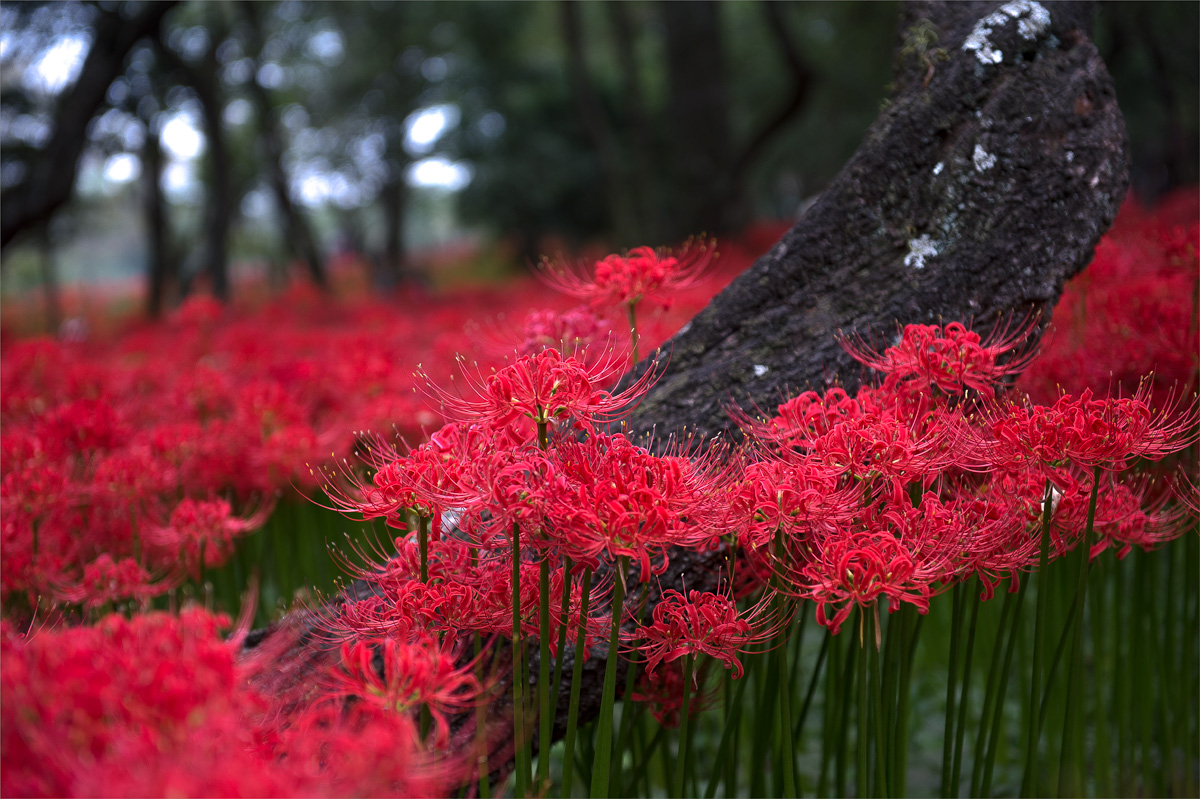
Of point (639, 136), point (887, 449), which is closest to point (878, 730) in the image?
point (887, 449)

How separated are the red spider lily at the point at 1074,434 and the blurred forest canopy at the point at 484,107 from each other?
5369 millimetres

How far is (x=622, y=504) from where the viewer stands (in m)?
1.27

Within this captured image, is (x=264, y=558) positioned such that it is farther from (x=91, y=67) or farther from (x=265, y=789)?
(x=91, y=67)

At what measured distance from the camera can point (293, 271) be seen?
2378cm

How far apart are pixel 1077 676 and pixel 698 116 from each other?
26.1 ft

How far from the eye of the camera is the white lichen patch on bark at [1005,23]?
2547 millimetres

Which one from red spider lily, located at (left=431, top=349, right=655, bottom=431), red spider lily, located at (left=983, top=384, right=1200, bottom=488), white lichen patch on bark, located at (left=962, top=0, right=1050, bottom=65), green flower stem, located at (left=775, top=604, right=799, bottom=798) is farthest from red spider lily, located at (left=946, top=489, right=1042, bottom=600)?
white lichen patch on bark, located at (left=962, top=0, right=1050, bottom=65)

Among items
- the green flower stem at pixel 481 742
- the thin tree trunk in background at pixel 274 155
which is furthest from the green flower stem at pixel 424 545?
the thin tree trunk in background at pixel 274 155

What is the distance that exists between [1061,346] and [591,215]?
37.7ft

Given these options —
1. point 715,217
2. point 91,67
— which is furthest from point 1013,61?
point 91,67

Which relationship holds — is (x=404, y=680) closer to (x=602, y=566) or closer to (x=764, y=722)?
(x=602, y=566)

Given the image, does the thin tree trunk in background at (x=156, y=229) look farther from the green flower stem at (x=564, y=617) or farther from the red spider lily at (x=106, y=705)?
the red spider lily at (x=106, y=705)

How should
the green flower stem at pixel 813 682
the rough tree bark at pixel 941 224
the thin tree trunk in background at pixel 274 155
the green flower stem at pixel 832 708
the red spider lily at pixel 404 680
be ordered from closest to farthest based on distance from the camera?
the red spider lily at pixel 404 680
the green flower stem at pixel 813 682
the green flower stem at pixel 832 708
the rough tree bark at pixel 941 224
the thin tree trunk in background at pixel 274 155

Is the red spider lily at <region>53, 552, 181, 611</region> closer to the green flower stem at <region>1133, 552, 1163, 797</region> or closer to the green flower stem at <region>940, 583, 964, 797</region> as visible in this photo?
the green flower stem at <region>940, 583, 964, 797</region>
